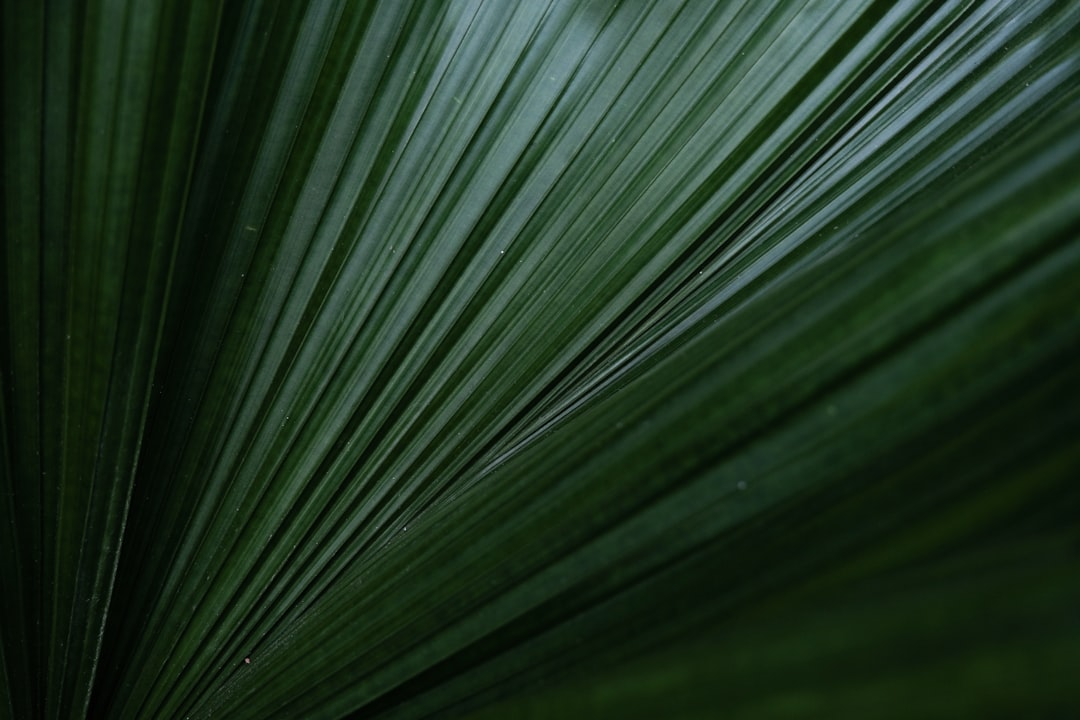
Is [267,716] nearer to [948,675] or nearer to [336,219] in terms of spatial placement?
[336,219]

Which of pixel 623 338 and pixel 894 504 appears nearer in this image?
pixel 894 504

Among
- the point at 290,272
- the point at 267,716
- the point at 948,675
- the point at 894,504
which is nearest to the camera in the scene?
the point at 948,675

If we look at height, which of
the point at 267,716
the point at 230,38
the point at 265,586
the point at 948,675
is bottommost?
the point at 948,675

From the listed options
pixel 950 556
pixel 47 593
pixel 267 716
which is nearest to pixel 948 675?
pixel 950 556

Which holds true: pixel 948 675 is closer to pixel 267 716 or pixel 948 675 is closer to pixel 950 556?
pixel 950 556

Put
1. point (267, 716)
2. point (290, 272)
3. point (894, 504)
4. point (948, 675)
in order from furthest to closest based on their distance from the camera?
point (290, 272) → point (267, 716) → point (894, 504) → point (948, 675)

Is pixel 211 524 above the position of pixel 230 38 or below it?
below

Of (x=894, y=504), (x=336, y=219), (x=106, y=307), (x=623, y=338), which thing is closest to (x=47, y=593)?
(x=106, y=307)
